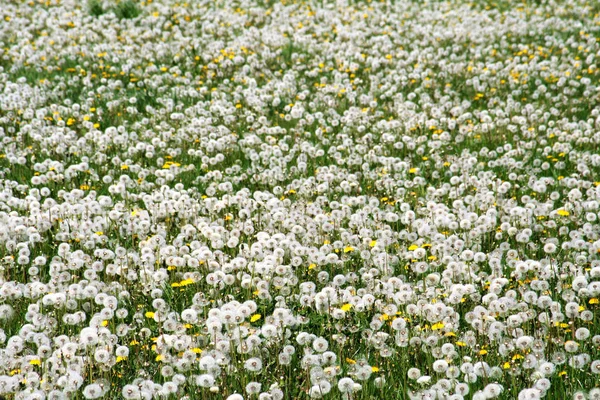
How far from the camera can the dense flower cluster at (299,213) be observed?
13.1 ft

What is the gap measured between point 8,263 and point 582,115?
23.3ft

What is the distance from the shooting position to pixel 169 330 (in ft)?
14.4

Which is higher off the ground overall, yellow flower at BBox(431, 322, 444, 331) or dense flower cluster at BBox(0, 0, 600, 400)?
yellow flower at BBox(431, 322, 444, 331)

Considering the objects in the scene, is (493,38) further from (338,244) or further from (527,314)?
(527,314)

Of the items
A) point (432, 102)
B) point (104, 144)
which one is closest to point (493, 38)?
point (432, 102)

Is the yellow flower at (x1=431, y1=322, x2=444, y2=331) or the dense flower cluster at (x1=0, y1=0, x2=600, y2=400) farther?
the yellow flower at (x1=431, y1=322, x2=444, y2=331)

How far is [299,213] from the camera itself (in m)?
6.17

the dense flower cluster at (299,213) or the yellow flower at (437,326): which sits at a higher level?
the yellow flower at (437,326)

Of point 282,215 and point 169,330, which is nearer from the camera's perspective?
point 169,330

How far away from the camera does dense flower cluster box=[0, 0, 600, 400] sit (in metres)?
4.01

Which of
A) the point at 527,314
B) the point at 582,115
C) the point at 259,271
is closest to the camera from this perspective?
the point at 527,314

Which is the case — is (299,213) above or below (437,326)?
below

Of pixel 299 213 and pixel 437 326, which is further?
pixel 299 213

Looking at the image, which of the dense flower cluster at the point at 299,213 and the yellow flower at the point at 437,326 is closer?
the dense flower cluster at the point at 299,213
